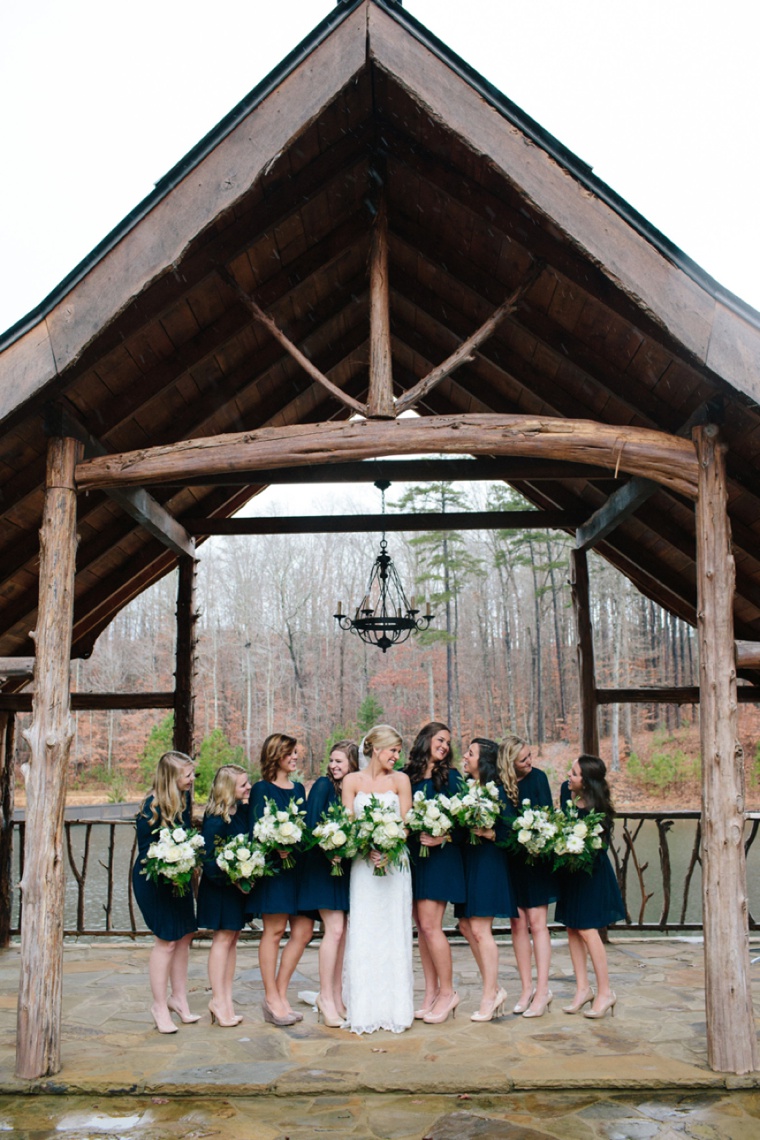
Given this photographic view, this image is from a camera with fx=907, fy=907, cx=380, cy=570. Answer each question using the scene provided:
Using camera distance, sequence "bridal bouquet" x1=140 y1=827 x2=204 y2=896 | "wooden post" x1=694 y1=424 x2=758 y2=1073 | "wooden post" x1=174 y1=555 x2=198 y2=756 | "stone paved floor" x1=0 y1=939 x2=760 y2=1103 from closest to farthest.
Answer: "stone paved floor" x1=0 y1=939 x2=760 y2=1103 < "wooden post" x1=694 y1=424 x2=758 y2=1073 < "bridal bouquet" x1=140 y1=827 x2=204 y2=896 < "wooden post" x1=174 y1=555 x2=198 y2=756

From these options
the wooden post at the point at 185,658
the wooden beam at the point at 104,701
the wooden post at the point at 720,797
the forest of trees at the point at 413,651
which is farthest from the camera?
the forest of trees at the point at 413,651

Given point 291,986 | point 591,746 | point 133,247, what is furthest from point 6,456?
point 591,746

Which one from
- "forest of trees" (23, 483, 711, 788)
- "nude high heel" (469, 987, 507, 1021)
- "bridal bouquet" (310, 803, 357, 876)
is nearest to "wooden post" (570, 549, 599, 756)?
"nude high heel" (469, 987, 507, 1021)

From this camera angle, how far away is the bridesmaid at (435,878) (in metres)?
5.71

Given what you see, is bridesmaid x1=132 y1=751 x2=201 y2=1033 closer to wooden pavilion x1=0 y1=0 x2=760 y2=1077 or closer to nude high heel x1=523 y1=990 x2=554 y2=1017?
wooden pavilion x1=0 y1=0 x2=760 y2=1077

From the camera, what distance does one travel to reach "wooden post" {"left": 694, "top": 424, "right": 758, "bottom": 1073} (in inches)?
185

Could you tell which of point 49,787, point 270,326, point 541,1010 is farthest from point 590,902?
point 270,326

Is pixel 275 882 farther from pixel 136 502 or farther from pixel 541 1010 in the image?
pixel 136 502

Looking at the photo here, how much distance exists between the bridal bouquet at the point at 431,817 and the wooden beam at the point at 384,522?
312 centimetres

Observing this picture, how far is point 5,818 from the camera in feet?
27.2

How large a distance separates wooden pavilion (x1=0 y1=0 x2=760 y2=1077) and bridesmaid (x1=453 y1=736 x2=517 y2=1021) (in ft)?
4.45

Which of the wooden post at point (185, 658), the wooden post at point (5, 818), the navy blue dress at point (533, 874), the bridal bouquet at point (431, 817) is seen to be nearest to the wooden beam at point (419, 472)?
the wooden post at point (185, 658)

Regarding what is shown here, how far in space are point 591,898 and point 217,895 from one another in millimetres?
2368

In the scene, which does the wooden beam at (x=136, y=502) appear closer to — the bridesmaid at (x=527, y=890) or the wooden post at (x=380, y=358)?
the wooden post at (x=380, y=358)
